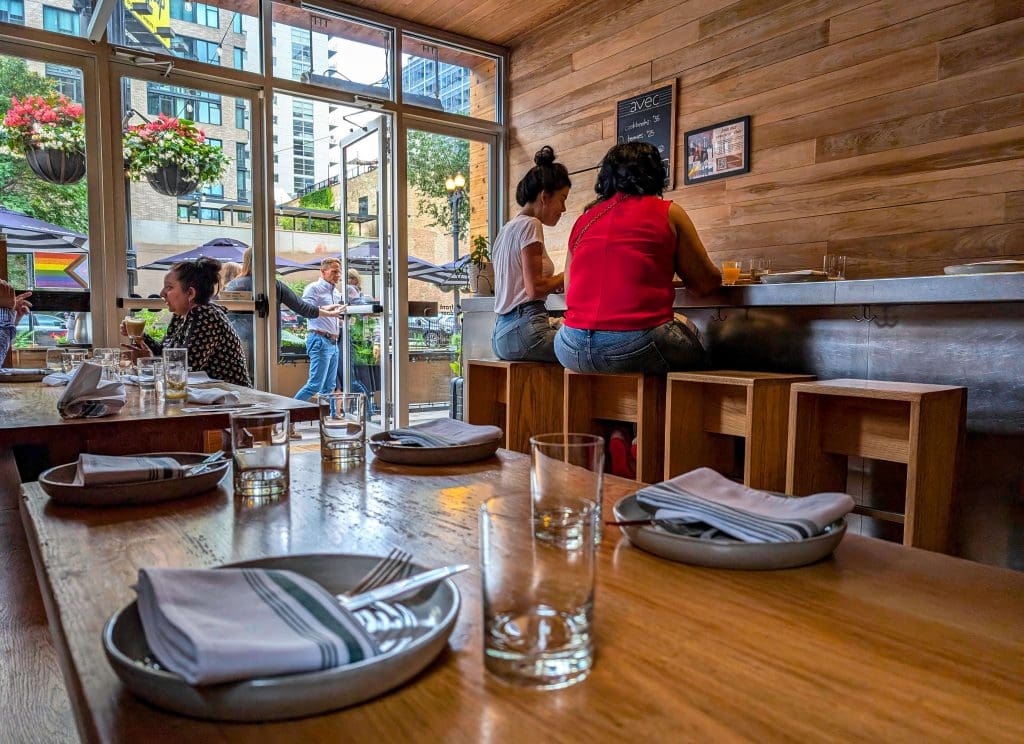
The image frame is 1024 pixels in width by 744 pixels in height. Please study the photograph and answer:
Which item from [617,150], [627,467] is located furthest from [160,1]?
[627,467]

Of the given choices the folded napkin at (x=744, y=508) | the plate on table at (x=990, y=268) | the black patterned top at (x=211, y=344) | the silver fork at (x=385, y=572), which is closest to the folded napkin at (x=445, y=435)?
the folded napkin at (x=744, y=508)

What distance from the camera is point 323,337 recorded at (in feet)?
18.0

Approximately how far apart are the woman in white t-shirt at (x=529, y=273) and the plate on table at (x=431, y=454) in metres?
2.01

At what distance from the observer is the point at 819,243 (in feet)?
12.3

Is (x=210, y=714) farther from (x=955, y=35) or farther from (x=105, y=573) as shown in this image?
(x=955, y=35)

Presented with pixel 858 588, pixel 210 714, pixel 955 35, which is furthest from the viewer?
pixel 955 35

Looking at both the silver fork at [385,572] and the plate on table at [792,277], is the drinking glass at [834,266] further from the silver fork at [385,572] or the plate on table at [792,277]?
the silver fork at [385,572]

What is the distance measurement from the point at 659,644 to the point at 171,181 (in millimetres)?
4633

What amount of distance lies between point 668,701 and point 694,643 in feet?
0.29

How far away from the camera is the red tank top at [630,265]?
255cm

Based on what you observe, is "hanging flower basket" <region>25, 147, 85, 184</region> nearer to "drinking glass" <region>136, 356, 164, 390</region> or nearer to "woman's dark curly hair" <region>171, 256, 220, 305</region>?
"woman's dark curly hair" <region>171, 256, 220, 305</region>

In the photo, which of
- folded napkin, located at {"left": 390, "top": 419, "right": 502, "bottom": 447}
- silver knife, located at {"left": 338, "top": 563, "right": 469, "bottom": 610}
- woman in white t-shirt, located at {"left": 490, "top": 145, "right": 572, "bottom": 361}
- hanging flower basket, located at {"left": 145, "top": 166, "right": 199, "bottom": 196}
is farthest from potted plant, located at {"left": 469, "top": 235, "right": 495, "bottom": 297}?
silver knife, located at {"left": 338, "top": 563, "right": 469, "bottom": 610}

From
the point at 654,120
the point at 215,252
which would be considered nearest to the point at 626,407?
the point at 654,120

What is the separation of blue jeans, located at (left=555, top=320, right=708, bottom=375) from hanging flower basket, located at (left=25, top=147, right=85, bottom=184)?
→ 124 inches
